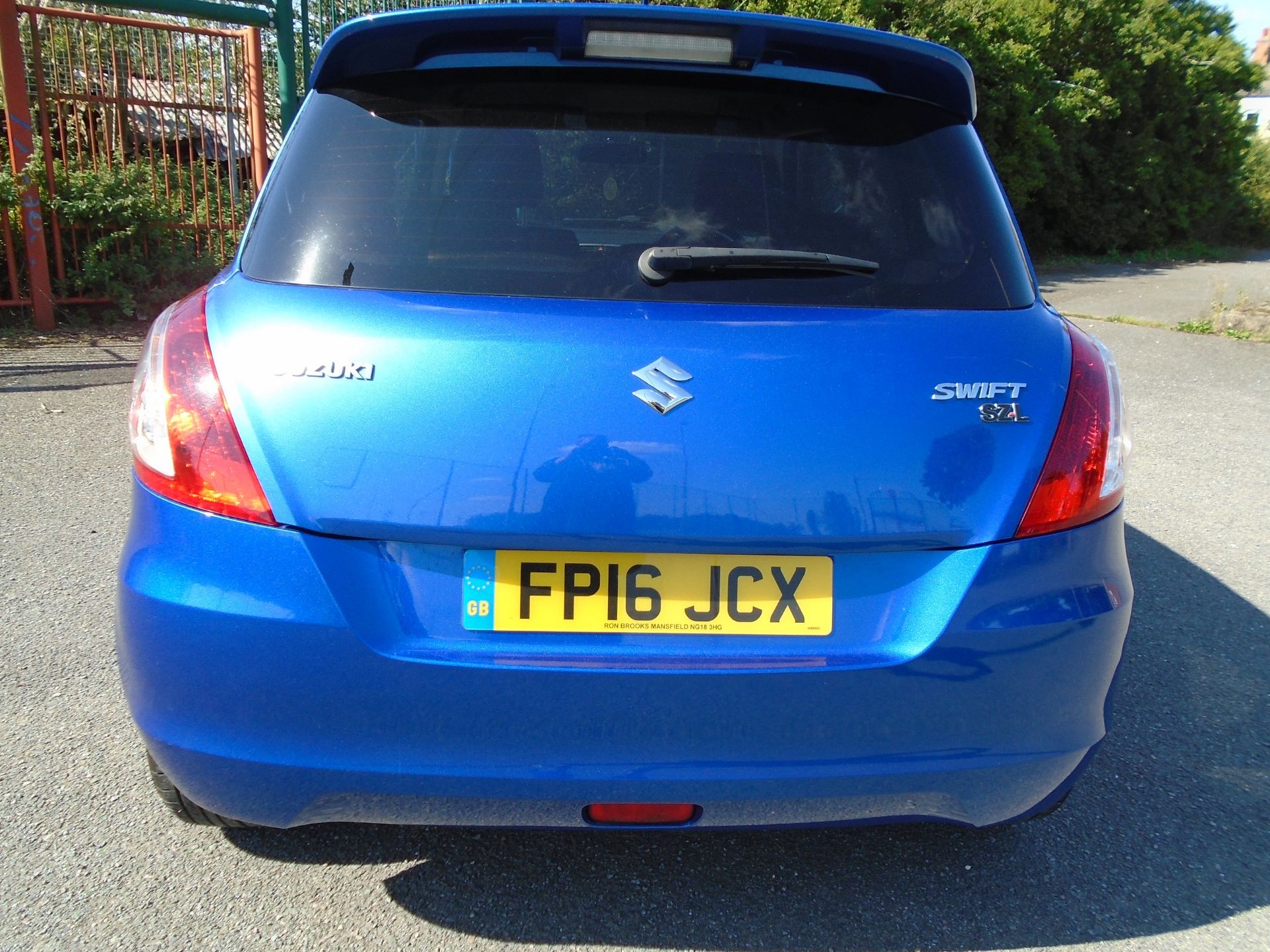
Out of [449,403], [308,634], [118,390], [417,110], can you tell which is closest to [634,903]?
[308,634]

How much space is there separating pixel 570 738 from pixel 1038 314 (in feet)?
3.87

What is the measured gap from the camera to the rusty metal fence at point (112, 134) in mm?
8094

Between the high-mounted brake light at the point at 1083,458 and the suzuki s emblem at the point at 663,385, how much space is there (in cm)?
63

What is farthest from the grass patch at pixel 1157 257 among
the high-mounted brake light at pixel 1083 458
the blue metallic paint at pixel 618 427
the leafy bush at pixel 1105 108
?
the blue metallic paint at pixel 618 427

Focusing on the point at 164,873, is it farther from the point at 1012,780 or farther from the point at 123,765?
the point at 1012,780

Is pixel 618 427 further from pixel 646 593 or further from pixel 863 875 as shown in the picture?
pixel 863 875

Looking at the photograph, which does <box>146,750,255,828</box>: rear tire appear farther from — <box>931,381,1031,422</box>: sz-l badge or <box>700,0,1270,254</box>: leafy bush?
<box>700,0,1270,254</box>: leafy bush

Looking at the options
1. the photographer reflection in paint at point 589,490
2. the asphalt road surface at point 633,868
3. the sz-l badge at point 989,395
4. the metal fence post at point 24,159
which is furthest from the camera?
the metal fence post at point 24,159

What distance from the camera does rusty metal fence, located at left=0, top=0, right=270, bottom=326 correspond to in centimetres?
809

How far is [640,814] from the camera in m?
1.80

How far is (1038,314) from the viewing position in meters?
1.99

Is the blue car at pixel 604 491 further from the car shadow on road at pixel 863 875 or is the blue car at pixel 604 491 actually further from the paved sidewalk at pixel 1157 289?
the paved sidewalk at pixel 1157 289

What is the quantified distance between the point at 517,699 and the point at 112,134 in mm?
8689

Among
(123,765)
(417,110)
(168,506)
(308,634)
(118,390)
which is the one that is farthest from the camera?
(118,390)
